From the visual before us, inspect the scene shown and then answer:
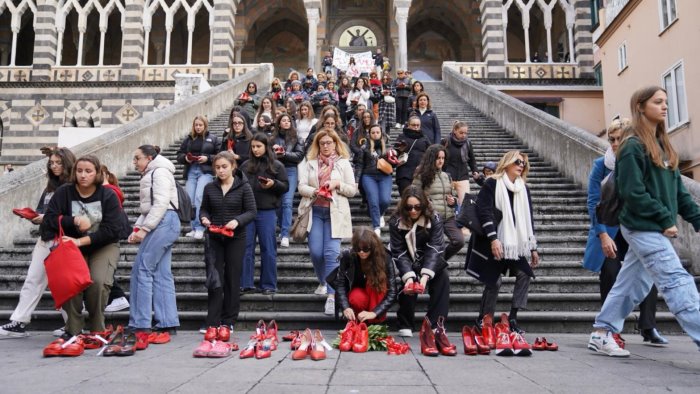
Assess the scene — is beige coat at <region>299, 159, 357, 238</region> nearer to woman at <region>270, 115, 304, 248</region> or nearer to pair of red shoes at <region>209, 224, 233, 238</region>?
woman at <region>270, 115, 304, 248</region>

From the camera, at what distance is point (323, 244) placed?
19.0ft

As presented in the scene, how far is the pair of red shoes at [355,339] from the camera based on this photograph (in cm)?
428

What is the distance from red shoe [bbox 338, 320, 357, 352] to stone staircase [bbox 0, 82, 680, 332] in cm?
107

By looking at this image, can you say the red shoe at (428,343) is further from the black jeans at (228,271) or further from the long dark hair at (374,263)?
the black jeans at (228,271)

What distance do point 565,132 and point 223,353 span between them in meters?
7.87

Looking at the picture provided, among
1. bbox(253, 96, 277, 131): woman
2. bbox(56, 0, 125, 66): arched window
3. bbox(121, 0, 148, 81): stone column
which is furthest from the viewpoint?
bbox(56, 0, 125, 66): arched window

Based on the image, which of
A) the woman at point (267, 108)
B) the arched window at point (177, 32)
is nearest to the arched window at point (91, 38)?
the arched window at point (177, 32)

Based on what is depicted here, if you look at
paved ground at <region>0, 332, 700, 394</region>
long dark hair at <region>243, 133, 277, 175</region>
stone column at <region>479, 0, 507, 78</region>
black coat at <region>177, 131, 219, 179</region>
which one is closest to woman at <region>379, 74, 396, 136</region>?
black coat at <region>177, 131, 219, 179</region>

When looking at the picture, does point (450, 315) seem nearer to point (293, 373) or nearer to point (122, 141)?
point (293, 373)


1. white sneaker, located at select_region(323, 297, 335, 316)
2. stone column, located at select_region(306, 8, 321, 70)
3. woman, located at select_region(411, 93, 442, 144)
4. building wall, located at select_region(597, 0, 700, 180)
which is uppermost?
stone column, located at select_region(306, 8, 321, 70)

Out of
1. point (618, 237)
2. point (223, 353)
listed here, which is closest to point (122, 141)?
point (223, 353)

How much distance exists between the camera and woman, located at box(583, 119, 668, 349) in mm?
4688

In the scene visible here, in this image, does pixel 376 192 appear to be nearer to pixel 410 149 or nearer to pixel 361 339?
pixel 410 149

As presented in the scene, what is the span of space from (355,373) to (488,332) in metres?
1.47
